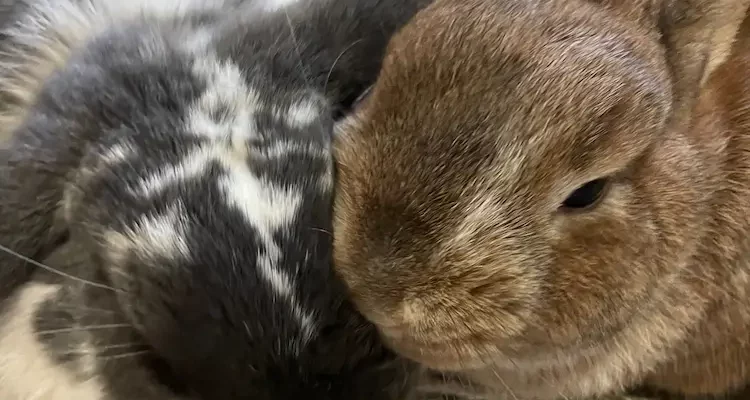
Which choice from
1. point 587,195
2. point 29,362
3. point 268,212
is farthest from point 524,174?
point 29,362

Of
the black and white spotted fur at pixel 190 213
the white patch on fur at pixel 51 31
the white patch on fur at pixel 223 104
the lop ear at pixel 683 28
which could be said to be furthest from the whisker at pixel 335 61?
the lop ear at pixel 683 28

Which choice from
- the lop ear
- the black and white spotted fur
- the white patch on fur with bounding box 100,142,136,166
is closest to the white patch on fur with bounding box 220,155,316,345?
the black and white spotted fur

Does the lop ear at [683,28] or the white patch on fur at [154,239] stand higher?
the lop ear at [683,28]

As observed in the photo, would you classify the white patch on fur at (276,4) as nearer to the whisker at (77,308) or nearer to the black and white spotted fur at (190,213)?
the black and white spotted fur at (190,213)

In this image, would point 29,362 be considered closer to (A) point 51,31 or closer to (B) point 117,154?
(B) point 117,154

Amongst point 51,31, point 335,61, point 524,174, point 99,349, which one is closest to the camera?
point 524,174

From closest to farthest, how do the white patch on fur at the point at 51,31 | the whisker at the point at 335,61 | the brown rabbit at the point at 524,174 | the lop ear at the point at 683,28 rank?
the brown rabbit at the point at 524,174 → the lop ear at the point at 683,28 → the whisker at the point at 335,61 → the white patch on fur at the point at 51,31

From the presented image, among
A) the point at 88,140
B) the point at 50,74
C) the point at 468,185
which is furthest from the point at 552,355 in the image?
the point at 50,74
